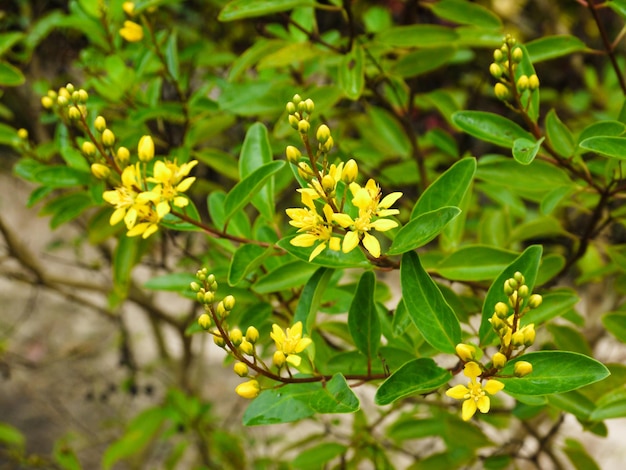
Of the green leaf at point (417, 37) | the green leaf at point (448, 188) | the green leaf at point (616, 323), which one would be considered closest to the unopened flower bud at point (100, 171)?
the green leaf at point (448, 188)

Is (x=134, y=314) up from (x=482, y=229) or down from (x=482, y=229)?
down

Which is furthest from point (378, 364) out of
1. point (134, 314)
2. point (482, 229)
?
point (134, 314)

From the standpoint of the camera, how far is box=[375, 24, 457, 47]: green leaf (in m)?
1.07

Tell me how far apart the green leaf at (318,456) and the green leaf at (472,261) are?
0.61 m

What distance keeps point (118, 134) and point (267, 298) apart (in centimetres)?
54

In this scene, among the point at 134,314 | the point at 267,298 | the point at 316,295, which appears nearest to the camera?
the point at 316,295

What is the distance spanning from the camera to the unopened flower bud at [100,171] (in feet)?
2.30

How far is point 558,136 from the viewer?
868mm

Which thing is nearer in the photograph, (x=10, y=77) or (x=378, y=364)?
(x=378, y=364)

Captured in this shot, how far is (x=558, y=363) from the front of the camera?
2.01 ft

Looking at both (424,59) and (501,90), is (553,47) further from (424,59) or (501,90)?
(501,90)

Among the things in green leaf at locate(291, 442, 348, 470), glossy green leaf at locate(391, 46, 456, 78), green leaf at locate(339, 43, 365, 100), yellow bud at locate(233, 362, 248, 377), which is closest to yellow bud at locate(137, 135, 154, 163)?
yellow bud at locate(233, 362, 248, 377)

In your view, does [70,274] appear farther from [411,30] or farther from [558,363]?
[558,363]

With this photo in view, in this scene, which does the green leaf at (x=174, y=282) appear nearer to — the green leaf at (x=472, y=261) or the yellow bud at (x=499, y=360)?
the green leaf at (x=472, y=261)
